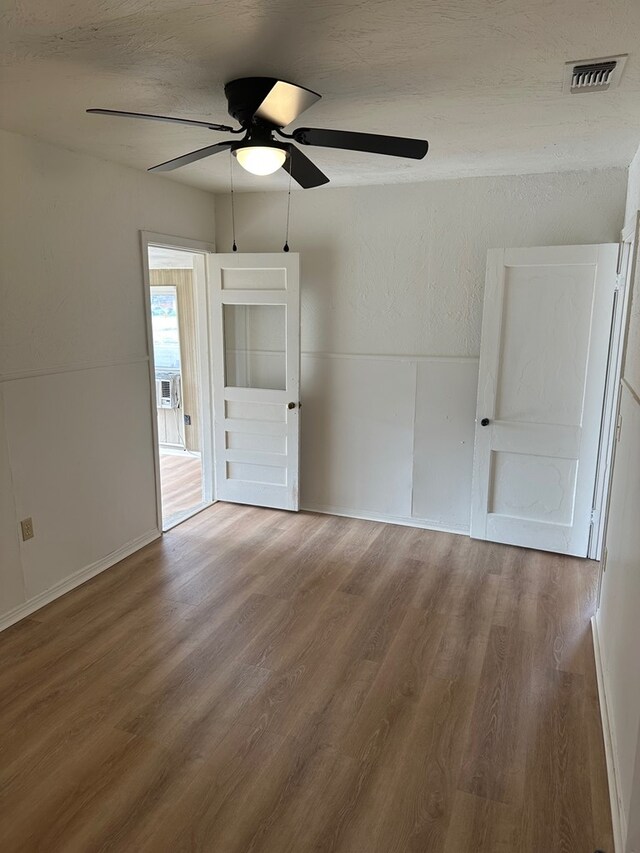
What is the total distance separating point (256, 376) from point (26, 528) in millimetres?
2043

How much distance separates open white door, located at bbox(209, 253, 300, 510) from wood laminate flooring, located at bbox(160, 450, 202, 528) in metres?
0.47

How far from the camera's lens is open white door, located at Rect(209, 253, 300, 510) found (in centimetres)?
413

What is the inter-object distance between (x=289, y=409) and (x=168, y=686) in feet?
7.48

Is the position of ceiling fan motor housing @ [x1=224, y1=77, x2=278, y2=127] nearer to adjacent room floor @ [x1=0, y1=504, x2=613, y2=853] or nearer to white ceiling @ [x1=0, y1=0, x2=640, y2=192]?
white ceiling @ [x1=0, y1=0, x2=640, y2=192]

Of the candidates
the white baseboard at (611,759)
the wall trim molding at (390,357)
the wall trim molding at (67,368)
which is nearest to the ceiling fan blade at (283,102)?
the wall trim molding at (67,368)

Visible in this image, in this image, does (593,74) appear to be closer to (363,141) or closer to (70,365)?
(363,141)

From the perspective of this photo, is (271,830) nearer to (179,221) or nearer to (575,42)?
(575,42)

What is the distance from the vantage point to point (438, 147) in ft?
9.68

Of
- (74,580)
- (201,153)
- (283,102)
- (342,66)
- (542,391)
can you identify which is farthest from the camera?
(542,391)

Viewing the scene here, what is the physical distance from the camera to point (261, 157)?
2047mm

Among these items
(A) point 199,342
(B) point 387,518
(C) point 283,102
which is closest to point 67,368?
(A) point 199,342

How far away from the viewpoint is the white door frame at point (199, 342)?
12.0 ft

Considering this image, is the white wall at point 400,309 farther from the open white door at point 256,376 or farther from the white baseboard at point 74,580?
the white baseboard at point 74,580

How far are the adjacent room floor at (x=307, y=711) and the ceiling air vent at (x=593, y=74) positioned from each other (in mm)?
2432
